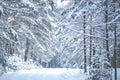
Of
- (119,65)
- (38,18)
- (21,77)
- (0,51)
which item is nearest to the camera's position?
(0,51)

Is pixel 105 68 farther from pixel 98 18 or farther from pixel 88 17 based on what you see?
pixel 88 17

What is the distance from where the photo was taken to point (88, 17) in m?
21.3

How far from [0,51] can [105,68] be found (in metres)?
6.53

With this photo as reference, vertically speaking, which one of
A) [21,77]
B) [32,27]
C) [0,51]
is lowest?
[21,77]

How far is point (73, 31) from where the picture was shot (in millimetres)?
23594

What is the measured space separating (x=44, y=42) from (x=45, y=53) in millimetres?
4482

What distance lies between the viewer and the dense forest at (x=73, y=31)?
15.2 meters

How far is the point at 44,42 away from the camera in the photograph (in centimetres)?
3027

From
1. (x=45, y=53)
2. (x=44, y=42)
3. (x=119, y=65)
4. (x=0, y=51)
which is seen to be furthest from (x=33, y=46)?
(x=0, y=51)

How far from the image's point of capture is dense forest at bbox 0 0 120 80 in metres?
15.2

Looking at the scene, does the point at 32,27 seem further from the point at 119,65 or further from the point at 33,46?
the point at 119,65

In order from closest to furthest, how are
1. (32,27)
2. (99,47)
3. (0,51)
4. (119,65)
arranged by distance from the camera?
(0,51)
(99,47)
(119,65)
(32,27)

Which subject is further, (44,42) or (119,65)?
(44,42)

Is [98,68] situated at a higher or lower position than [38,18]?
lower
